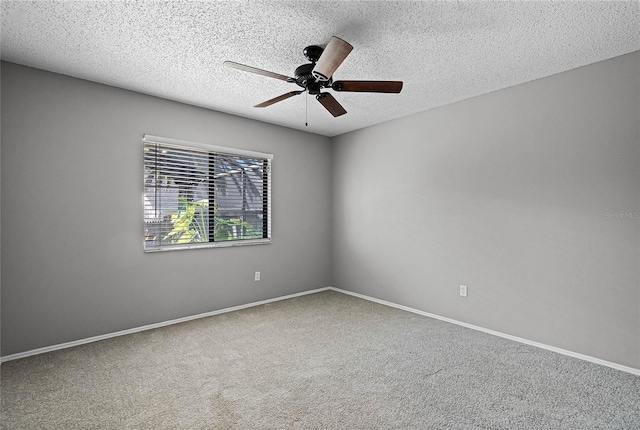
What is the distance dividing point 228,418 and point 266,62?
255 cm

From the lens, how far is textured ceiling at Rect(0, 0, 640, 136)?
1.99 m

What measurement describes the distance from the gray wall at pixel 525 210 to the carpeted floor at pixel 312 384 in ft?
1.30

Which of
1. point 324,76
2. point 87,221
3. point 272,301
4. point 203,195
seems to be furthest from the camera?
point 272,301

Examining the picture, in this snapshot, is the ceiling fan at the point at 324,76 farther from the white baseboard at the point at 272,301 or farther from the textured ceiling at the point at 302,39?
the white baseboard at the point at 272,301

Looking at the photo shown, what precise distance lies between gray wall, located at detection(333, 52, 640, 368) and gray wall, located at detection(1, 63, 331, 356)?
200cm

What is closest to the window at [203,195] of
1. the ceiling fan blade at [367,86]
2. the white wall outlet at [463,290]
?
the ceiling fan blade at [367,86]

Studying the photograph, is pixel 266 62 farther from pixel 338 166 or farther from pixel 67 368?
pixel 67 368

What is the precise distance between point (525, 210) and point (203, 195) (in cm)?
337

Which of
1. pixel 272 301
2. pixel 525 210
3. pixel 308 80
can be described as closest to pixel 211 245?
pixel 272 301

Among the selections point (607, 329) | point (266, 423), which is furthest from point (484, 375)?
point (266, 423)

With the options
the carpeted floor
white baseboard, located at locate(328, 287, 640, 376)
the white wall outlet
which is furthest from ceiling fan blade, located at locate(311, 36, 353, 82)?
white baseboard, located at locate(328, 287, 640, 376)

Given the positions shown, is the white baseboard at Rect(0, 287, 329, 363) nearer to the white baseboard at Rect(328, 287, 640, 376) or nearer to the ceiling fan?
the white baseboard at Rect(328, 287, 640, 376)

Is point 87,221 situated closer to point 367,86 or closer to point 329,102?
point 329,102

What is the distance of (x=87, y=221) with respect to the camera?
3004 millimetres
